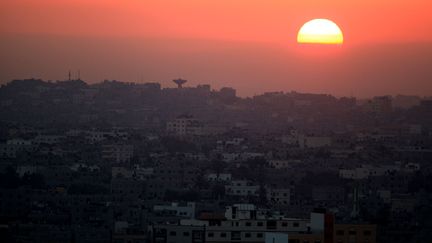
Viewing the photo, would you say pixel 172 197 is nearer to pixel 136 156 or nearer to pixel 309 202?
pixel 309 202

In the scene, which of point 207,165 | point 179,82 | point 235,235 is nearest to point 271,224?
point 235,235

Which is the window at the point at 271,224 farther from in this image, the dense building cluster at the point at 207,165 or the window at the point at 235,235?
the window at the point at 235,235

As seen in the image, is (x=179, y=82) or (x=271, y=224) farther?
(x=179, y=82)

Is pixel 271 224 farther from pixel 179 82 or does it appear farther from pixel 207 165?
pixel 179 82

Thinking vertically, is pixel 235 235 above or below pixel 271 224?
below

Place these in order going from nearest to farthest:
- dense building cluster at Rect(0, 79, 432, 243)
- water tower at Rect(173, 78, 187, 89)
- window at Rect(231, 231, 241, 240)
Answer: window at Rect(231, 231, 241, 240) → dense building cluster at Rect(0, 79, 432, 243) → water tower at Rect(173, 78, 187, 89)

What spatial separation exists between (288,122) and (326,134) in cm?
919

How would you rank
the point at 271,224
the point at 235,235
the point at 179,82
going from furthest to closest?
the point at 179,82
the point at 271,224
the point at 235,235

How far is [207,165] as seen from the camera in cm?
5816

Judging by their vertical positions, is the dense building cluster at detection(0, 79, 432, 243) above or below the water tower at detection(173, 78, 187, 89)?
below

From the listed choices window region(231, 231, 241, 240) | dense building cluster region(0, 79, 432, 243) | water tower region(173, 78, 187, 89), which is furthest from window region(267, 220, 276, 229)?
water tower region(173, 78, 187, 89)

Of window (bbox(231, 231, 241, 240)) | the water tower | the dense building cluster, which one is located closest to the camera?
window (bbox(231, 231, 241, 240))

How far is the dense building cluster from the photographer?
3144cm

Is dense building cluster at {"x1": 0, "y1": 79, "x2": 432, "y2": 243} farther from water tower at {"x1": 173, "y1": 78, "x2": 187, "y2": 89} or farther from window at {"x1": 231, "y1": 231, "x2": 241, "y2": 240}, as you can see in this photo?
water tower at {"x1": 173, "y1": 78, "x2": 187, "y2": 89}
